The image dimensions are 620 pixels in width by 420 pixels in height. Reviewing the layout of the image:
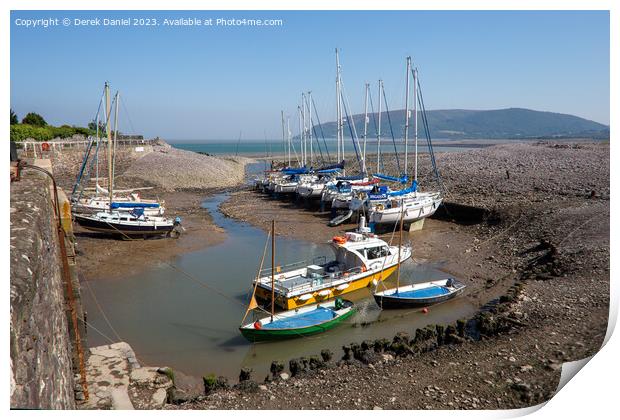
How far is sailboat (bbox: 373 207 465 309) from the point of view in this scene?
14750 millimetres

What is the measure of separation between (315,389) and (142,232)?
18.4 metres

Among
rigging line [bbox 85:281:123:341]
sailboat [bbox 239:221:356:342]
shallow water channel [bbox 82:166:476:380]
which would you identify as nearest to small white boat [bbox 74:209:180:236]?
shallow water channel [bbox 82:166:476:380]

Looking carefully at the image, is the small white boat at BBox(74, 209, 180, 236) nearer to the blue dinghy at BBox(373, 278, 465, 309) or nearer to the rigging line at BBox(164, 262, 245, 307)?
the rigging line at BBox(164, 262, 245, 307)

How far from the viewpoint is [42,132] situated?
4294cm

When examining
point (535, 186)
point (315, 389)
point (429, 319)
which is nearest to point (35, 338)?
point (315, 389)

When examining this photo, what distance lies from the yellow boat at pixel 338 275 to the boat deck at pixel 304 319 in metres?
0.82

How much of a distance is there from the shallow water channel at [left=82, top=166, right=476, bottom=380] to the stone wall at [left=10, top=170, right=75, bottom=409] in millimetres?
6236

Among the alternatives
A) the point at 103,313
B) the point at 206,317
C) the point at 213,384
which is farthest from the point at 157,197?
the point at 213,384

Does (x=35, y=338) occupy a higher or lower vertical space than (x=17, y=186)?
lower

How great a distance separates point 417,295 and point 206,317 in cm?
715

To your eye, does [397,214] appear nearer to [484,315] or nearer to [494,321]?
[484,315]
